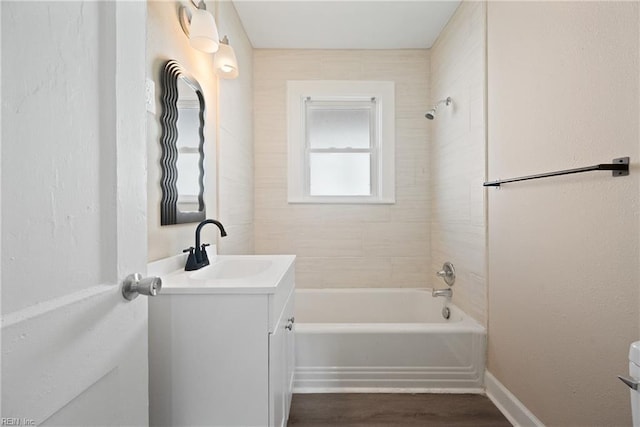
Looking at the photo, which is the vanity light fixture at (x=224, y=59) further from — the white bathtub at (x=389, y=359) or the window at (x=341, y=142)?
the white bathtub at (x=389, y=359)

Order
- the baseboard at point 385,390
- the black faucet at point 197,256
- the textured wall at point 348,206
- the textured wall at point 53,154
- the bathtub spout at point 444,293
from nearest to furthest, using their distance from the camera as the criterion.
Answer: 1. the textured wall at point 53,154
2. the black faucet at point 197,256
3. the baseboard at point 385,390
4. the bathtub spout at point 444,293
5. the textured wall at point 348,206

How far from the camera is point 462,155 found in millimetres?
2215

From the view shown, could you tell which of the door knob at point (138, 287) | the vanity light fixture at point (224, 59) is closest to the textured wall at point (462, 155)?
the vanity light fixture at point (224, 59)

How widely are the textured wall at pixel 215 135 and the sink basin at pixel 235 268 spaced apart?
0.17 metres

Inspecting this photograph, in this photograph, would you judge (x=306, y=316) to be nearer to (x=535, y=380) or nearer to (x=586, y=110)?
(x=535, y=380)

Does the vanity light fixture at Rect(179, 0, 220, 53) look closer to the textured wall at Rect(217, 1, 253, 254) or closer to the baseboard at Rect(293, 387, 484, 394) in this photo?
the textured wall at Rect(217, 1, 253, 254)

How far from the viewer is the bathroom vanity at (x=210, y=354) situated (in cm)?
104

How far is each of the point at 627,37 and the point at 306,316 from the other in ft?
8.10

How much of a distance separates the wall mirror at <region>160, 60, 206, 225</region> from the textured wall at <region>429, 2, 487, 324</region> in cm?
162

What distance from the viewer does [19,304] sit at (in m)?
0.42

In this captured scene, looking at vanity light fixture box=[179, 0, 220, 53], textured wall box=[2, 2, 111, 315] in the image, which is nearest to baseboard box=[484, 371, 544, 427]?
textured wall box=[2, 2, 111, 315]

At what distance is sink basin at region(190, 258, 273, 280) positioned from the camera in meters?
1.46

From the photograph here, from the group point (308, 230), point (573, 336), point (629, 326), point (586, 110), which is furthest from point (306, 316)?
point (586, 110)

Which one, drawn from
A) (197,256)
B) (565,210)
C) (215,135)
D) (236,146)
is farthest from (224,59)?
(565,210)
